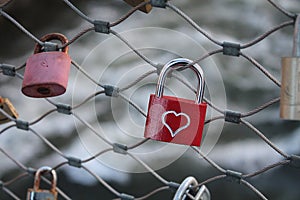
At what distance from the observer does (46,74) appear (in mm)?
895

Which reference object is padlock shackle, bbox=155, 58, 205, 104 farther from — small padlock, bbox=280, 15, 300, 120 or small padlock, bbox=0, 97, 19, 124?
small padlock, bbox=0, 97, 19, 124

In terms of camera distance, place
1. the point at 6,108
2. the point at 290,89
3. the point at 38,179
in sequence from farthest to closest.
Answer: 1. the point at 6,108
2. the point at 38,179
3. the point at 290,89

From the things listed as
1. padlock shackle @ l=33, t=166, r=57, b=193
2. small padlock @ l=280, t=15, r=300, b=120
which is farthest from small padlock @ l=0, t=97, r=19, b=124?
small padlock @ l=280, t=15, r=300, b=120

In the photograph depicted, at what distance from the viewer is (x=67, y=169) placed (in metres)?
1.86

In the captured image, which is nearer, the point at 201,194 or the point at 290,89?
the point at 290,89

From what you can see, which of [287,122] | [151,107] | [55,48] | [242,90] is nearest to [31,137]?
[242,90]

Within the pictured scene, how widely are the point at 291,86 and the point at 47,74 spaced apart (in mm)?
372

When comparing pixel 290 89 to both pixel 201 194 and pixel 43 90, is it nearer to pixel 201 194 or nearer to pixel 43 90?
pixel 201 194

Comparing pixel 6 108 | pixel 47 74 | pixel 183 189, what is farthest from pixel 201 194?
pixel 6 108

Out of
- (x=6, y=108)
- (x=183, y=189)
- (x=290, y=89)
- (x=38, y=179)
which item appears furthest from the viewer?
(x=6, y=108)

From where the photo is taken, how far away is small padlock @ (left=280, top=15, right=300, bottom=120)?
0.70m

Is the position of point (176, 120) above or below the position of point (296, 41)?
below

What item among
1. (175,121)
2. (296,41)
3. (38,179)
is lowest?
(38,179)

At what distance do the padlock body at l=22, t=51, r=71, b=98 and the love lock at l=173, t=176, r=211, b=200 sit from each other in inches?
9.3
